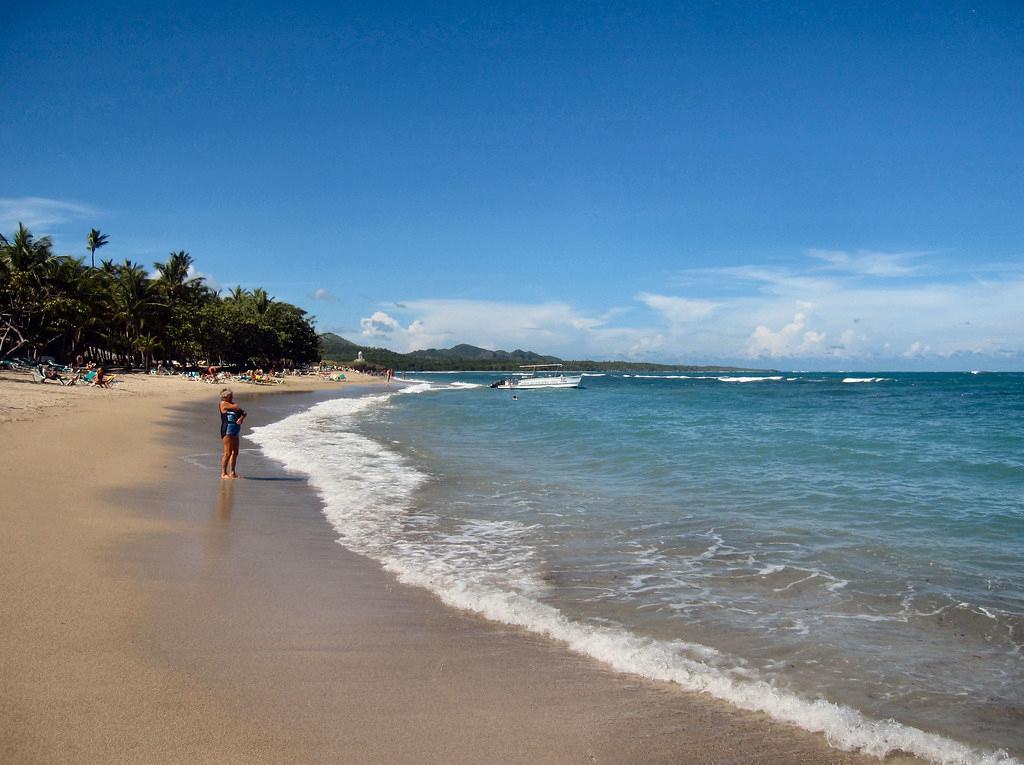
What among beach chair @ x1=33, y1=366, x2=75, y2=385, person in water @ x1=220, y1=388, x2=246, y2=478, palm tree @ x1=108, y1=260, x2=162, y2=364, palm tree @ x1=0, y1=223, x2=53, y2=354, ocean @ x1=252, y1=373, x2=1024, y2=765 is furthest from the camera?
palm tree @ x1=108, y1=260, x2=162, y2=364

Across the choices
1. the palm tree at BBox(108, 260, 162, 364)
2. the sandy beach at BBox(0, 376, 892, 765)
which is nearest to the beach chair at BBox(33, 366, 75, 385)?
the palm tree at BBox(108, 260, 162, 364)

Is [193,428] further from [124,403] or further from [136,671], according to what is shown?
[136,671]

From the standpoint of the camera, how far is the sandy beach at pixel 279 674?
335 cm

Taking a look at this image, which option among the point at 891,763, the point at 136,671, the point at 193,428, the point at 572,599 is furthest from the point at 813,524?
the point at 193,428

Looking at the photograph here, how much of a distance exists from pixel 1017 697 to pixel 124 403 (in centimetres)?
2952

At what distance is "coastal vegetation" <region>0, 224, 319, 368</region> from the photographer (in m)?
43.5

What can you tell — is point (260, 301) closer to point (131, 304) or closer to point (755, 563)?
point (131, 304)

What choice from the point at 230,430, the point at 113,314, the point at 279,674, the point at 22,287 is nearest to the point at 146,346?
the point at 113,314

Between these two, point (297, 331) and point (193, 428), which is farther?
point (297, 331)

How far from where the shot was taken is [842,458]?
650 inches

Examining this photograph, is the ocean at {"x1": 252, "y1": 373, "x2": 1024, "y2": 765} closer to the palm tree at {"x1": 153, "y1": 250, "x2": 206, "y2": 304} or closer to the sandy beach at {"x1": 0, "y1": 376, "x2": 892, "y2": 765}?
the sandy beach at {"x1": 0, "y1": 376, "x2": 892, "y2": 765}

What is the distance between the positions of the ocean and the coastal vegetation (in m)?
37.5

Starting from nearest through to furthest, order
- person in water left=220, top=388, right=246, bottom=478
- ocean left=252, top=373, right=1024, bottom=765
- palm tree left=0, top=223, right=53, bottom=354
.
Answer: ocean left=252, top=373, right=1024, bottom=765, person in water left=220, top=388, right=246, bottom=478, palm tree left=0, top=223, right=53, bottom=354

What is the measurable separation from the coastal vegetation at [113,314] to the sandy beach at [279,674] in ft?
147
